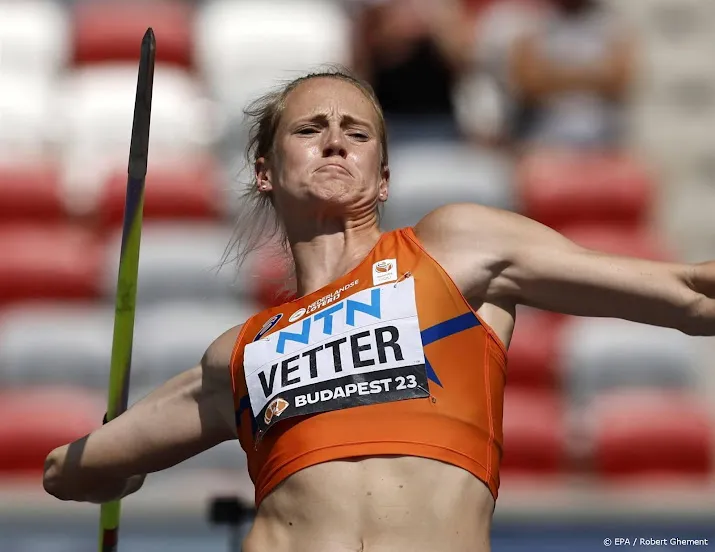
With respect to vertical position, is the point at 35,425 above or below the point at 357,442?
above

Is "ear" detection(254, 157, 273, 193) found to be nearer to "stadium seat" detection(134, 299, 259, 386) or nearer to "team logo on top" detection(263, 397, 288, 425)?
"team logo on top" detection(263, 397, 288, 425)

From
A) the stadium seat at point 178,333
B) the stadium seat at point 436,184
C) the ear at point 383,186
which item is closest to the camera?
the ear at point 383,186

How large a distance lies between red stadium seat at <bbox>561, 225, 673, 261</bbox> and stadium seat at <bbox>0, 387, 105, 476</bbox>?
2449 mm

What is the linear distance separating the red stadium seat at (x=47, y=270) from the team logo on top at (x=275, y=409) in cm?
382

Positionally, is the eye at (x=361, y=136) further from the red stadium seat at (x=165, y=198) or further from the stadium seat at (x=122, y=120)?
the stadium seat at (x=122, y=120)

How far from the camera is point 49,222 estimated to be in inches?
271

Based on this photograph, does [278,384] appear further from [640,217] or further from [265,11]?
[265,11]

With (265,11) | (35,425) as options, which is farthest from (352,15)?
(35,425)

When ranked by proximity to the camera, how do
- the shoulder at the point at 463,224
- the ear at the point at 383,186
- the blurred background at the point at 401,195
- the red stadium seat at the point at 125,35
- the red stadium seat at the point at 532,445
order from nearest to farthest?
the shoulder at the point at 463,224 → the ear at the point at 383,186 → the blurred background at the point at 401,195 → the red stadium seat at the point at 532,445 → the red stadium seat at the point at 125,35

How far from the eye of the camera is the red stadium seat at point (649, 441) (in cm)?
564

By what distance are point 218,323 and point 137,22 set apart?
8.83 feet

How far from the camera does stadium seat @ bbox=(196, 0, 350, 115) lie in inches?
301

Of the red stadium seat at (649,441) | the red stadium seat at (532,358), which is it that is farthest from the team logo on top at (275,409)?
the red stadium seat at (532,358)

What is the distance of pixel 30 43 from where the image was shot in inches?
307
